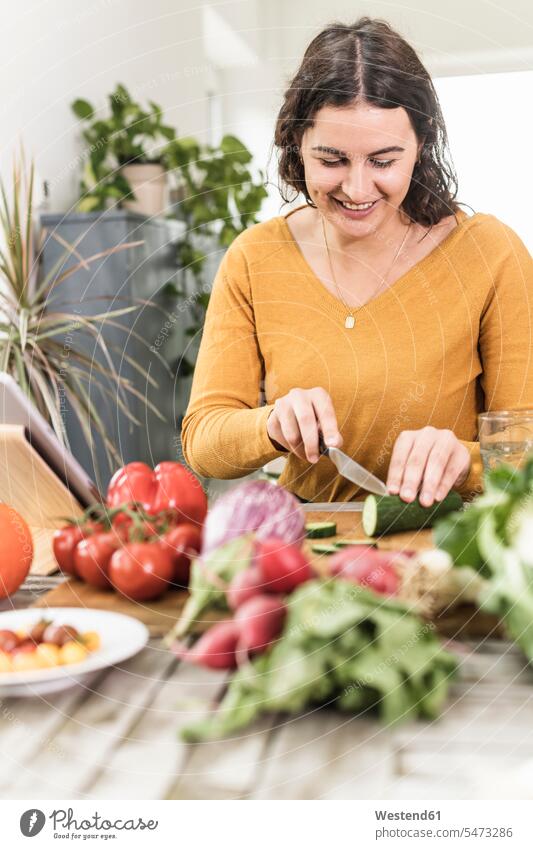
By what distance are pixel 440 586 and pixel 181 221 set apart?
Result: 6.55 feet

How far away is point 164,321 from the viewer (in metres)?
Result: 2.22

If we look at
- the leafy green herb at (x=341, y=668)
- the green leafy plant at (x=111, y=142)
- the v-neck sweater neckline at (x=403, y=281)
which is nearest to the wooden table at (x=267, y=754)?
the leafy green herb at (x=341, y=668)

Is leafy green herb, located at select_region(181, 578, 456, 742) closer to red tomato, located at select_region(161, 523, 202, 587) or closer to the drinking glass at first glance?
red tomato, located at select_region(161, 523, 202, 587)

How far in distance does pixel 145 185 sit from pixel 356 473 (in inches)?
60.6

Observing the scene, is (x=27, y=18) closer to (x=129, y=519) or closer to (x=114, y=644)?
(x=129, y=519)

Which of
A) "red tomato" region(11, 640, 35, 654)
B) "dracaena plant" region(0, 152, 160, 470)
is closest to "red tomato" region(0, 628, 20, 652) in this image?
"red tomato" region(11, 640, 35, 654)

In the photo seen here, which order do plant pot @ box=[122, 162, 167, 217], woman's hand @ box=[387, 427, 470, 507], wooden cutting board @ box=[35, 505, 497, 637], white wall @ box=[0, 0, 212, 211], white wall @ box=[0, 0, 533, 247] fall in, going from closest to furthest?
wooden cutting board @ box=[35, 505, 497, 637] → woman's hand @ box=[387, 427, 470, 507] → white wall @ box=[0, 0, 533, 247] → white wall @ box=[0, 0, 212, 211] → plant pot @ box=[122, 162, 167, 217]

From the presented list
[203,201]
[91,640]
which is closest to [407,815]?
[91,640]

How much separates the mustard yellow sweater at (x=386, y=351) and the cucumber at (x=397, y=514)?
27 cm

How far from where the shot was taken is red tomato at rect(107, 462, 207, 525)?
729 mm

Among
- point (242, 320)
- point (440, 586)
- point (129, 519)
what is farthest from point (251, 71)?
point (440, 586)

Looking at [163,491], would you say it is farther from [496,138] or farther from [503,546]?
[496,138]

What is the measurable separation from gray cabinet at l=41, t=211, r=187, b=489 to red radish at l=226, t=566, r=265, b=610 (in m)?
1.40

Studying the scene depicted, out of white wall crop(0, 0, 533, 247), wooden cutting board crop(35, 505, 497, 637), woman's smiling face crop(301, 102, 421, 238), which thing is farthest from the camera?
white wall crop(0, 0, 533, 247)
